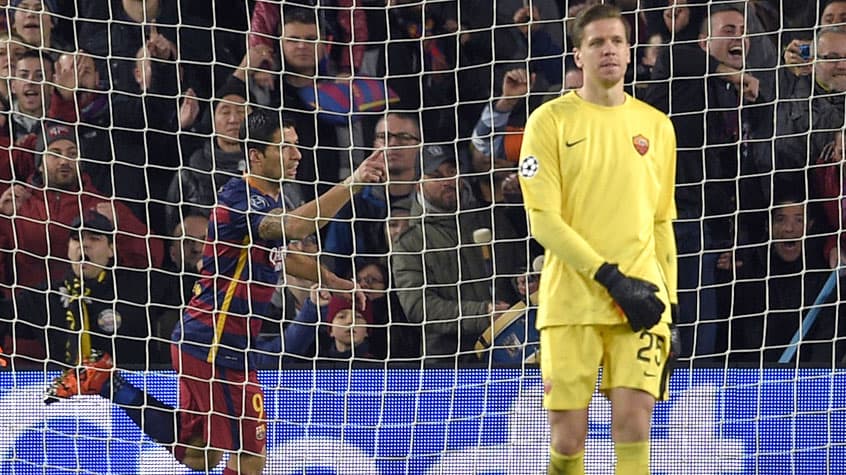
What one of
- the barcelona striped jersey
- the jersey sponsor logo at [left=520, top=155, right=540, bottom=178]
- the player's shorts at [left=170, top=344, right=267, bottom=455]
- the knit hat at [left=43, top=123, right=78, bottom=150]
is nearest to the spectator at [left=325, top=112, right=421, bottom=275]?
the barcelona striped jersey

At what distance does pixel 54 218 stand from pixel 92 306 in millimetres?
361

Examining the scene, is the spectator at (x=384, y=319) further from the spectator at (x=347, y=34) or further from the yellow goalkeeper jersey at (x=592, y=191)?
the yellow goalkeeper jersey at (x=592, y=191)

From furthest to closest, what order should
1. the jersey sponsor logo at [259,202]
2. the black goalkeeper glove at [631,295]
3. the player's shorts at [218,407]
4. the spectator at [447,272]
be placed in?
the spectator at [447,272] < the player's shorts at [218,407] < the jersey sponsor logo at [259,202] < the black goalkeeper glove at [631,295]

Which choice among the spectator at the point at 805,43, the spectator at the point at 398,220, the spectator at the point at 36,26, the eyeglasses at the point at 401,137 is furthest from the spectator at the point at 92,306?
the spectator at the point at 805,43

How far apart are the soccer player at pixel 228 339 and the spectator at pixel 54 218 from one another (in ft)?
1.20

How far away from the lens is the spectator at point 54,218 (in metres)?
5.31

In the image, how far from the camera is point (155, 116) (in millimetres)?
5559

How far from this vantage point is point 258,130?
509cm

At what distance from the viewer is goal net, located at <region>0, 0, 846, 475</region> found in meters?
4.95

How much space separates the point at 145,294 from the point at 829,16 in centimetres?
272

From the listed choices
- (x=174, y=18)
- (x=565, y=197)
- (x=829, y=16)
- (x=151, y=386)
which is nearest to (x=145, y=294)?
(x=151, y=386)

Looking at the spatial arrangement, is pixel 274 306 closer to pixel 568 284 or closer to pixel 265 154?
pixel 265 154

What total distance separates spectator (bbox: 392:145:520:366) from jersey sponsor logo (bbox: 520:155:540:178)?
1.45 meters

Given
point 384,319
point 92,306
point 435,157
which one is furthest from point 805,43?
point 92,306
